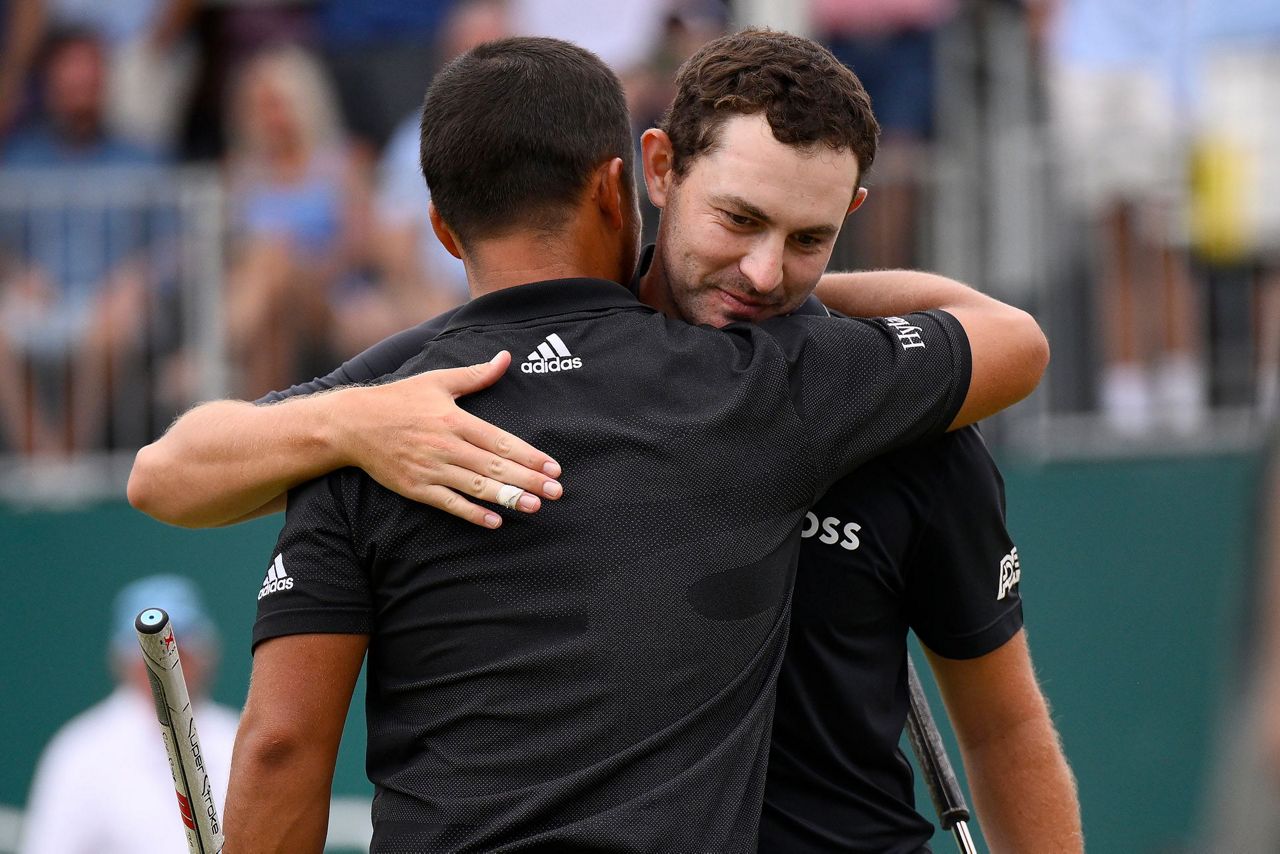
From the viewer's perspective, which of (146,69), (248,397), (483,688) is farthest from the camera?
(146,69)

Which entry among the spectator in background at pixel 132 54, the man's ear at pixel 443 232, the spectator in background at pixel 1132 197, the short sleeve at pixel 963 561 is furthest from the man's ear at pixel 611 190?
the spectator in background at pixel 132 54

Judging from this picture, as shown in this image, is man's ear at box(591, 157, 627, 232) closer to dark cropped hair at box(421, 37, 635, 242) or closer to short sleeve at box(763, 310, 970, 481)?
dark cropped hair at box(421, 37, 635, 242)

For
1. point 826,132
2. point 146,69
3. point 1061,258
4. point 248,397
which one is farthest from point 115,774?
point 826,132

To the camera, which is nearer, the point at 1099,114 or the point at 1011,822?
the point at 1011,822

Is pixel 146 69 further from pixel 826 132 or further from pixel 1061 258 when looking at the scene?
pixel 826 132

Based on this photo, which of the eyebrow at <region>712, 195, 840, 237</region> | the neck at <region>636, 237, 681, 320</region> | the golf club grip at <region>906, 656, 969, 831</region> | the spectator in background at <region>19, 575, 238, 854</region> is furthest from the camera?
the spectator in background at <region>19, 575, 238, 854</region>

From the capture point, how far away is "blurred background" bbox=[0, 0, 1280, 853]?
7859 mm

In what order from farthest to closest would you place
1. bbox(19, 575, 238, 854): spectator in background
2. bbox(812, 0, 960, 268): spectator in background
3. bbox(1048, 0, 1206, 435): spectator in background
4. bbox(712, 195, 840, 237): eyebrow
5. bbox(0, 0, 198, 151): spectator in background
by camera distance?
bbox(0, 0, 198, 151): spectator in background < bbox(812, 0, 960, 268): spectator in background < bbox(1048, 0, 1206, 435): spectator in background < bbox(19, 575, 238, 854): spectator in background < bbox(712, 195, 840, 237): eyebrow

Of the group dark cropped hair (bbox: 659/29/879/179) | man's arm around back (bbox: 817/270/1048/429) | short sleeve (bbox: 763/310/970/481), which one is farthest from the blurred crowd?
short sleeve (bbox: 763/310/970/481)

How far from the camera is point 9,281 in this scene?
801cm

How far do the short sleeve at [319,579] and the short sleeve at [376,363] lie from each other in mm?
494

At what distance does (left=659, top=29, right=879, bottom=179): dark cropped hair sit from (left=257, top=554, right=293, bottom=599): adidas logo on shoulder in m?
0.92

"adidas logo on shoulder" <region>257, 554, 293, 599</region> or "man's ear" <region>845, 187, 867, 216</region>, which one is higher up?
"man's ear" <region>845, 187, 867, 216</region>

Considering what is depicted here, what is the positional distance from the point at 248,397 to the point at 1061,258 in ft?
12.8
